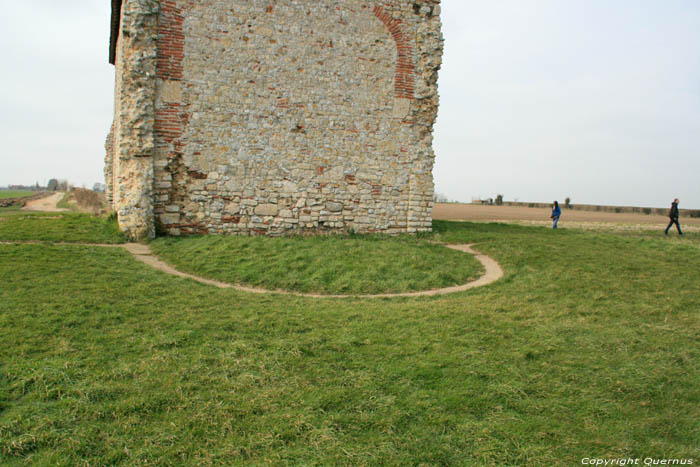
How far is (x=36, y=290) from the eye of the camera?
256 inches

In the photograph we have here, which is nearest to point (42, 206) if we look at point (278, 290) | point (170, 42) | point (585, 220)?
point (170, 42)

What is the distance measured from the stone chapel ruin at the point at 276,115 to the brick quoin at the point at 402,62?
0.03 m

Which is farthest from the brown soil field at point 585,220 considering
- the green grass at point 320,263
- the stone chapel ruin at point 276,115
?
the green grass at point 320,263

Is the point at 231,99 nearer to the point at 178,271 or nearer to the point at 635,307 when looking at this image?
the point at 178,271

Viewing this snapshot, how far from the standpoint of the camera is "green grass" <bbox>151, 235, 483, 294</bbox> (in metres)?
8.59

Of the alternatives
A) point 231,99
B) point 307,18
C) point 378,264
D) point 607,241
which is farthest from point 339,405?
point 607,241

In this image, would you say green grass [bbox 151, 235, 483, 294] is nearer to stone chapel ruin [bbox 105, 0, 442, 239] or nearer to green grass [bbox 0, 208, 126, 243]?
stone chapel ruin [bbox 105, 0, 442, 239]

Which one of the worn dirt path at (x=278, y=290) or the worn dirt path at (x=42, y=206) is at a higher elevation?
the worn dirt path at (x=42, y=206)

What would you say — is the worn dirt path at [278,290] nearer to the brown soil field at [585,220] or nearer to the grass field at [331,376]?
the grass field at [331,376]

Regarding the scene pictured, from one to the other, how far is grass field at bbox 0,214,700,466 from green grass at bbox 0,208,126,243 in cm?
340

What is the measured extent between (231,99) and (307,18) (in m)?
3.18

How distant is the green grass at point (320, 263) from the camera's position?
859 cm

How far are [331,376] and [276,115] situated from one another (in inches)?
365

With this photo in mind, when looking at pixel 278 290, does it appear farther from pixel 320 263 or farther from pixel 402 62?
pixel 402 62
